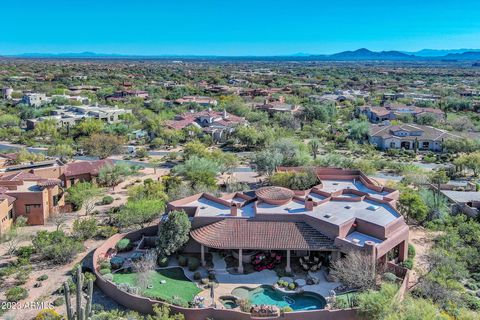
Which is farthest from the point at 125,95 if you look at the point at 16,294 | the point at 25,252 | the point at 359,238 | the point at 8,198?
the point at 359,238

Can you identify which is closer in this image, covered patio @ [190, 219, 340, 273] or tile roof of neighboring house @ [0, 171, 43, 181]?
covered patio @ [190, 219, 340, 273]

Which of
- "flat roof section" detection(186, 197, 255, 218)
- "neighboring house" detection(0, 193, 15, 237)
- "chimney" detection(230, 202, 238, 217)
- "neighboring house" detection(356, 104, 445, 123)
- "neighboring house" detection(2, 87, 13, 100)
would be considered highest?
"neighboring house" detection(2, 87, 13, 100)

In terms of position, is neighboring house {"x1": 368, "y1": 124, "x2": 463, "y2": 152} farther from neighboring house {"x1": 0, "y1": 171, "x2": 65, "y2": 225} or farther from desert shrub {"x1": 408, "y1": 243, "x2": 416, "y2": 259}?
neighboring house {"x1": 0, "y1": 171, "x2": 65, "y2": 225}

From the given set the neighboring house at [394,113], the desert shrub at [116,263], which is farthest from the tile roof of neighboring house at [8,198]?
the neighboring house at [394,113]

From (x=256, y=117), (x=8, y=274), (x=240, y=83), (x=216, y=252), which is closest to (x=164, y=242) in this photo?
(x=216, y=252)

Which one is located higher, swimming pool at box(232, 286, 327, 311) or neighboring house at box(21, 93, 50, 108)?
neighboring house at box(21, 93, 50, 108)

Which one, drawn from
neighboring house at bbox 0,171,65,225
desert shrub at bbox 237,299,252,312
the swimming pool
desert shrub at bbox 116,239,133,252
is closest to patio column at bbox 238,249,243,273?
the swimming pool

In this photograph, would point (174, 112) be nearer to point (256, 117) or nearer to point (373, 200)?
point (256, 117)
